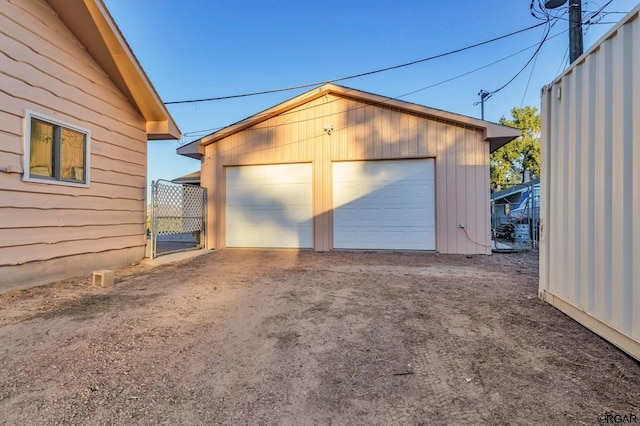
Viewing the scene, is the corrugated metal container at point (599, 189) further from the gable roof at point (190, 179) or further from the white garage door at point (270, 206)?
the gable roof at point (190, 179)

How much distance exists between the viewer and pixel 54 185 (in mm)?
4684

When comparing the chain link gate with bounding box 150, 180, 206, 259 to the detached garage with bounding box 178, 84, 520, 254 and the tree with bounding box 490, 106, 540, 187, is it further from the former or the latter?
the tree with bounding box 490, 106, 540, 187

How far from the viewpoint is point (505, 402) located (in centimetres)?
180

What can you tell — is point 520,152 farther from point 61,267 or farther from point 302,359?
point 61,267

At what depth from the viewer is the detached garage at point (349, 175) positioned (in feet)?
26.0

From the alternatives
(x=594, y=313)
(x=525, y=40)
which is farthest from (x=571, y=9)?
(x=594, y=313)

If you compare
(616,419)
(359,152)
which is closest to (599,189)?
(616,419)

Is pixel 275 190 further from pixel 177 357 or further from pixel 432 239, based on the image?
pixel 177 357

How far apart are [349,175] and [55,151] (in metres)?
6.09

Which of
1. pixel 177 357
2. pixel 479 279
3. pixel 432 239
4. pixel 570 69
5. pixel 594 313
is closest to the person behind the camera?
pixel 177 357

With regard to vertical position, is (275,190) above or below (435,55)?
below

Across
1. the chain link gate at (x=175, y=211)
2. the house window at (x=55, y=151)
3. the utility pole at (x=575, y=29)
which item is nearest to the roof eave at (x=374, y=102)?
the chain link gate at (x=175, y=211)

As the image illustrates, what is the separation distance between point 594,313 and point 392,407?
2.20 metres

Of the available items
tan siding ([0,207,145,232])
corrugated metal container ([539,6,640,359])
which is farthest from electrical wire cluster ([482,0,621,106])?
tan siding ([0,207,145,232])
